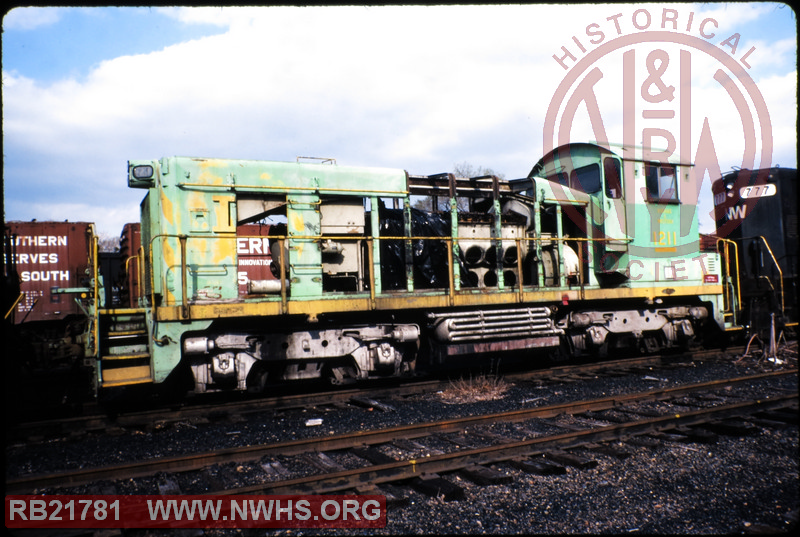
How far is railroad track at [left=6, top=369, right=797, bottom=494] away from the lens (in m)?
4.07

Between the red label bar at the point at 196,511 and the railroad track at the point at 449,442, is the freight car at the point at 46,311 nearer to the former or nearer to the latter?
the railroad track at the point at 449,442

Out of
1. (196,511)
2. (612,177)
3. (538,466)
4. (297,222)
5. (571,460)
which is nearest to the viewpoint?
(196,511)

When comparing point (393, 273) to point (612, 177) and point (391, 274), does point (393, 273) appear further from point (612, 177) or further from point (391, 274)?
point (612, 177)

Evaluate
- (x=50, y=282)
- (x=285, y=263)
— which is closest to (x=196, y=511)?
(x=285, y=263)

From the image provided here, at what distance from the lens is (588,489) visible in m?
3.86

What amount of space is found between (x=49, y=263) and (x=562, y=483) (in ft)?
35.4

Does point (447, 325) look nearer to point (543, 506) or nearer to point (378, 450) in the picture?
point (378, 450)

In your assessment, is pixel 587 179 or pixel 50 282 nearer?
pixel 587 179

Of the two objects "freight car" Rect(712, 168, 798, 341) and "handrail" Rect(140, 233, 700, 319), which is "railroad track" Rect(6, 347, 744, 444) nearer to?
"handrail" Rect(140, 233, 700, 319)

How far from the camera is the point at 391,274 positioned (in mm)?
8156

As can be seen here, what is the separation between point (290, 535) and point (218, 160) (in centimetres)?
510

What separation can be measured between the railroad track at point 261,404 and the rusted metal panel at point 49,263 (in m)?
4.31

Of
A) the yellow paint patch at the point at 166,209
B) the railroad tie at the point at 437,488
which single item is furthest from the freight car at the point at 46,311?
the railroad tie at the point at 437,488

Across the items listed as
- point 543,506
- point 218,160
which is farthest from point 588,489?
point 218,160
